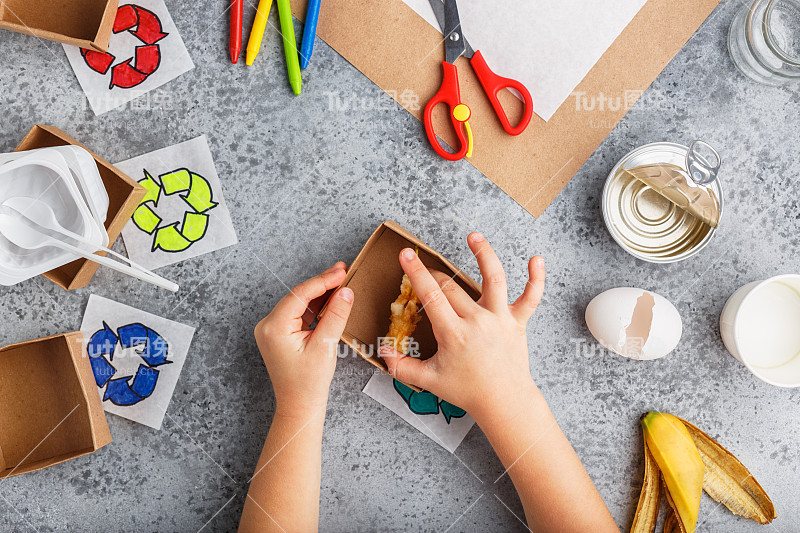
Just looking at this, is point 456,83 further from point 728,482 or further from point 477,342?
point 728,482

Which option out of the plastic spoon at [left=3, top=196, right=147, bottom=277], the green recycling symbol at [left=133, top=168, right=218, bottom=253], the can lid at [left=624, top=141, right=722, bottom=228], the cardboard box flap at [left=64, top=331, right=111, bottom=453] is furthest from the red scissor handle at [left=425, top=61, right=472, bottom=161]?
the cardboard box flap at [left=64, top=331, right=111, bottom=453]

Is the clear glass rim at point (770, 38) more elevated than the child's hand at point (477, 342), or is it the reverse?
the clear glass rim at point (770, 38)

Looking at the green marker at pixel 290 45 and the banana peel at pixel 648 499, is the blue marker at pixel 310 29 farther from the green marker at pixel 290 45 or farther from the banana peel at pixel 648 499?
the banana peel at pixel 648 499

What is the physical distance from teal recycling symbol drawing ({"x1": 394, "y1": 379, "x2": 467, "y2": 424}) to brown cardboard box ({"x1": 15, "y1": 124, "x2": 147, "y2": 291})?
48cm

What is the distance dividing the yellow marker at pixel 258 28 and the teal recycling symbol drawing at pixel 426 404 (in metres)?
Result: 0.56

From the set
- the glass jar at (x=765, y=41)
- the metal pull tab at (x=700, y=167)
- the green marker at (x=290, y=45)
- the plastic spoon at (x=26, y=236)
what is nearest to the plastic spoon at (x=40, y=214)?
the plastic spoon at (x=26, y=236)

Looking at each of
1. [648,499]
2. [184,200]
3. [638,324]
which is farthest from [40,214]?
[648,499]

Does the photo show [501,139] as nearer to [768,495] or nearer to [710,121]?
[710,121]

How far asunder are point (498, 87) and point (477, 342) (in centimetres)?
39

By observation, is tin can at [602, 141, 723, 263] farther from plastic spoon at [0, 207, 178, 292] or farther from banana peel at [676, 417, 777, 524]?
plastic spoon at [0, 207, 178, 292]

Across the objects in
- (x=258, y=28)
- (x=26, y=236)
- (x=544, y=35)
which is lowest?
(x=26, y=236)

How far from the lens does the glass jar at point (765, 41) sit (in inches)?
31.4

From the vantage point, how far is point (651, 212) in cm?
79

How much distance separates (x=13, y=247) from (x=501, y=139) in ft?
2.36
